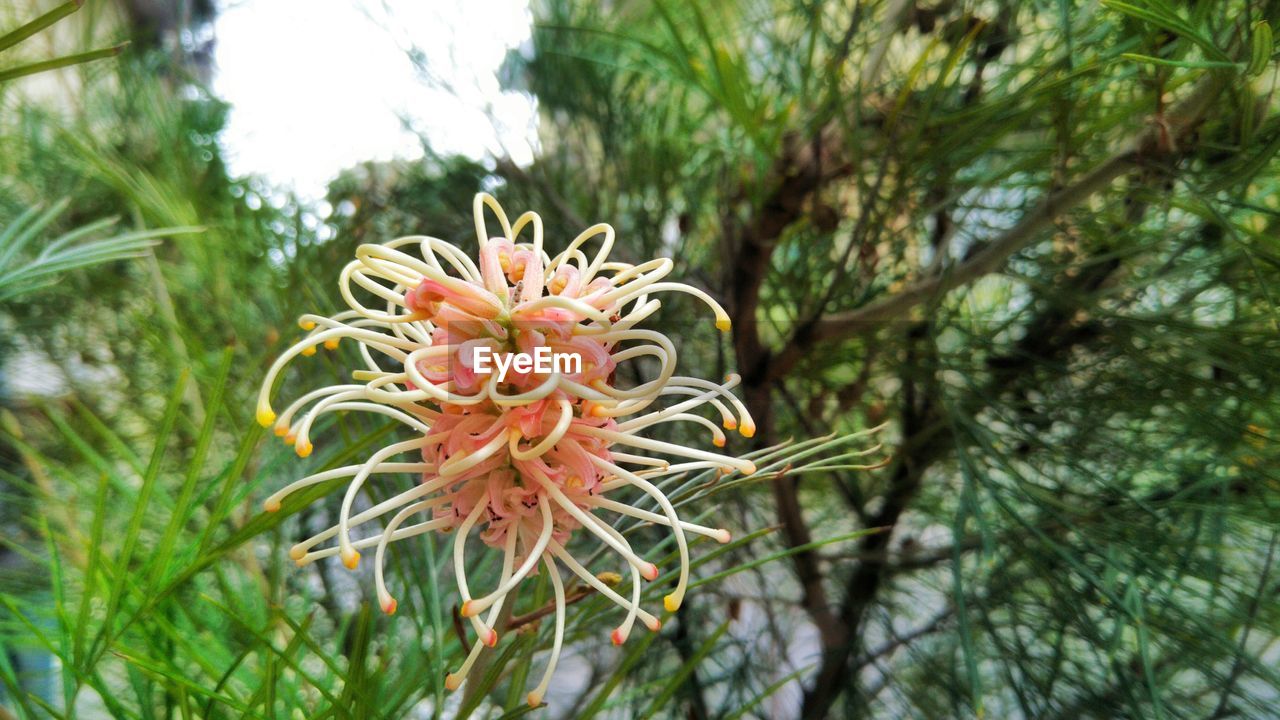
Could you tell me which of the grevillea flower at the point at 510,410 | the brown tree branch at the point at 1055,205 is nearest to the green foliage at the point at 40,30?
the grevillea flower at the point at 510,410

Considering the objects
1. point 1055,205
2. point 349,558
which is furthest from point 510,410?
point 1055,205

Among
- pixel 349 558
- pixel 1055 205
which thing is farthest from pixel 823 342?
pixel 349 558

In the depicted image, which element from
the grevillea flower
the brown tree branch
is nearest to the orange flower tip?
the grevillea flower

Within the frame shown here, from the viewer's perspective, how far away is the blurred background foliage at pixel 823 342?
23cm

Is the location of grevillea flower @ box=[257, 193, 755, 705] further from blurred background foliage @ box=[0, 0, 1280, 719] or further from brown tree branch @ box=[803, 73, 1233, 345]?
brown tree branch @ box=[803, 73, 1233, 345]

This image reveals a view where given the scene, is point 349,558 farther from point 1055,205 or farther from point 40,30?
point 1055,205

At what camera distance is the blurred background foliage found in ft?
0.75

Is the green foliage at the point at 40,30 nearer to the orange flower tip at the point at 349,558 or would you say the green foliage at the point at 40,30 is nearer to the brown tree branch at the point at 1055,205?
the orange flower tip at the point at 349,558

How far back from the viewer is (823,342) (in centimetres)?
33

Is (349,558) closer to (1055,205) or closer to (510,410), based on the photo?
(510,410)

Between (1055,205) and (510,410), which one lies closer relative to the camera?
(510,410)

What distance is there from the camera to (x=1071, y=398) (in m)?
0.34

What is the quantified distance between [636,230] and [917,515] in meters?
0.20

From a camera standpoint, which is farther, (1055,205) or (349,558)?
(1055,205)
